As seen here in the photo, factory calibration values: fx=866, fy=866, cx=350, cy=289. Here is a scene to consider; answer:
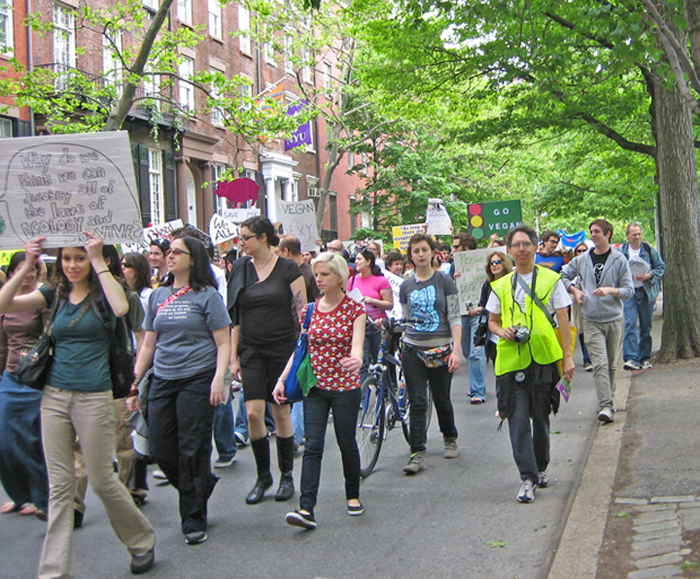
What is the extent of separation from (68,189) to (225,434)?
3139 millimetres

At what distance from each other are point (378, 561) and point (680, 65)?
3.74 meters

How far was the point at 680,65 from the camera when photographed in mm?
5750

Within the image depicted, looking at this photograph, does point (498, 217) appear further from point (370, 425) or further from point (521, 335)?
point (521, 335)

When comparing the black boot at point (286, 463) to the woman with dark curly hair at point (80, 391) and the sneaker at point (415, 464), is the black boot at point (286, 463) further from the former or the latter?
the woman with dark curly hair at point (80, 391)

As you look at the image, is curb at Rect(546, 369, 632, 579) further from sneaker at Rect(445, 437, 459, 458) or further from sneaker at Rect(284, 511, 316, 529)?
sneaker at Rect(284, 511, 316, 529)

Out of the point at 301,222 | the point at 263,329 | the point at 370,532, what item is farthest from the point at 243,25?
the point at 370,532

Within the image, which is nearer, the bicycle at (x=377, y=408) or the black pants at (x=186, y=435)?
the black pants at (x=186, y=435)

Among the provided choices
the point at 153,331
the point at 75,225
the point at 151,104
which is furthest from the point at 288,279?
the point at 151,104

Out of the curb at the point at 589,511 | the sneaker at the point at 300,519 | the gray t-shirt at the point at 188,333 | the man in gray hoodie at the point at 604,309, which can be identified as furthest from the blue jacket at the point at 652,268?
the gray t-shirt at the point at 188,333

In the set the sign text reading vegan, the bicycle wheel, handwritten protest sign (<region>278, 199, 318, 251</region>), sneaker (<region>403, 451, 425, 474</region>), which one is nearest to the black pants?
the sign text reading vegan

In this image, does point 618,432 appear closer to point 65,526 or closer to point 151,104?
point 65,526

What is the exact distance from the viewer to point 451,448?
745cm

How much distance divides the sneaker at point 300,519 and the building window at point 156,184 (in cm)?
2419

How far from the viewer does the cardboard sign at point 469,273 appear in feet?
34.8
